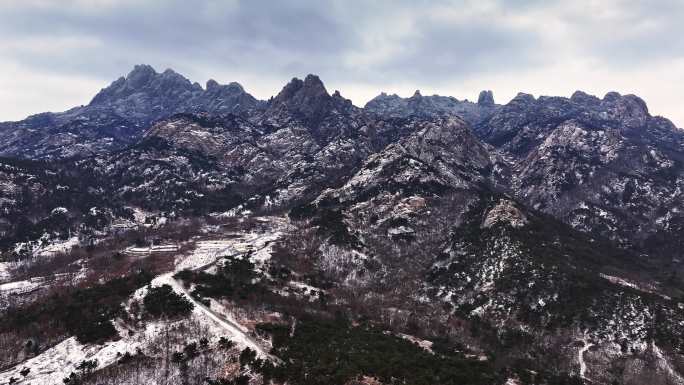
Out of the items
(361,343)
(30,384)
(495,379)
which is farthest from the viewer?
(361,343)

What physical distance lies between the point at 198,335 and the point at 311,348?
42.0m

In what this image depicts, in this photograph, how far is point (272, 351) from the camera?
169125mm

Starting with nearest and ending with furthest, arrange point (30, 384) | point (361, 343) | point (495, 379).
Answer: point (30, 384) → point (495, 379) → point (361, 343)

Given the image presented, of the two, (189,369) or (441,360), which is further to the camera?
(441,360)

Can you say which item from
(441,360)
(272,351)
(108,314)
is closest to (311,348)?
(272,351)

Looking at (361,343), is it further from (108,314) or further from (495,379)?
(108,314)

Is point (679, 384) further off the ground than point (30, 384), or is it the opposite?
point (30, 384)

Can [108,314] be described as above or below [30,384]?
above

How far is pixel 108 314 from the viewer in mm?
189000

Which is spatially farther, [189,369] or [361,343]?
[361,343]

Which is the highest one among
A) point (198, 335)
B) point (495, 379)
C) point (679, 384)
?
point (198, 335)

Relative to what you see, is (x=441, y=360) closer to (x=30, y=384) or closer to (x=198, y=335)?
(x=198, y=335)

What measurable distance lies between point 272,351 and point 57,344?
78.7m

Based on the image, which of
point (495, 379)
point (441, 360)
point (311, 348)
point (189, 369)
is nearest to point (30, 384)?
point (189, 369)
